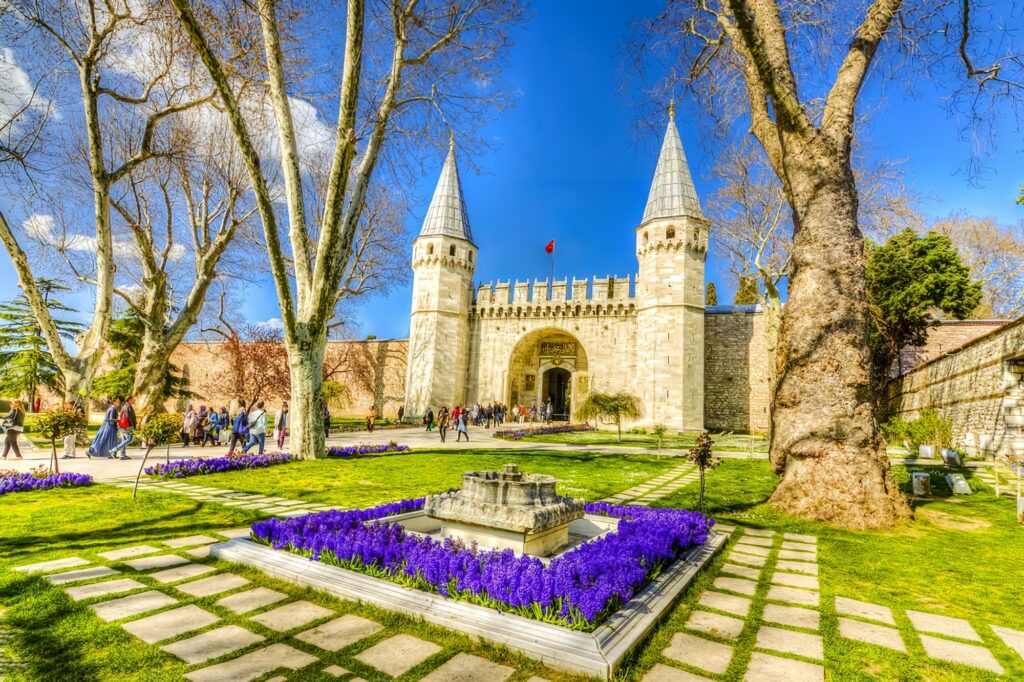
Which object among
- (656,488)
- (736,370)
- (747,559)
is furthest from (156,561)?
(736,370)

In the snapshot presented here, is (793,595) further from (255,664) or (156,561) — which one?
(156,561)

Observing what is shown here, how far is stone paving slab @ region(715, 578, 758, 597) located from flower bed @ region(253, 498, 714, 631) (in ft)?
1.25

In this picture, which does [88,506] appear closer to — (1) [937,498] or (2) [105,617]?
(2) [105,617]

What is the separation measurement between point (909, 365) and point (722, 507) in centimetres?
2273

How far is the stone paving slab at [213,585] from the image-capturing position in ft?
10.2

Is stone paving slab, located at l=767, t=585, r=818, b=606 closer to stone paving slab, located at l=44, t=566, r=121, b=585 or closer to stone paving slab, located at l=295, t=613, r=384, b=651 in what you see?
stone paving slab, located at l=295, t=613, r=384, b=651

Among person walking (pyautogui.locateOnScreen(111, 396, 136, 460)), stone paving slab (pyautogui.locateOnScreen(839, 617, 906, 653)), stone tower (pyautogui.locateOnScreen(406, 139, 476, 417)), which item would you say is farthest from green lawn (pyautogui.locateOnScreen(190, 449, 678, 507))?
stone tower (pyautogui.locateOnScreen(406, 139, 476, 417))

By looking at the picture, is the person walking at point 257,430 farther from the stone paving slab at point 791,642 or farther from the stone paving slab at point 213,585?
the stone paving slab at point 791,642

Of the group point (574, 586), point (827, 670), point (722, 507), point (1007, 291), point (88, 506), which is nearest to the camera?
point (827, 670)

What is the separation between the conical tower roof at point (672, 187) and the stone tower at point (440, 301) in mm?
10371

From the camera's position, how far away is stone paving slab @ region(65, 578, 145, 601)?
9.57ft

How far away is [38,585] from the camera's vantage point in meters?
3.03

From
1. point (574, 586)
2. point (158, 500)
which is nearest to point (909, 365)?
point (574, 586)

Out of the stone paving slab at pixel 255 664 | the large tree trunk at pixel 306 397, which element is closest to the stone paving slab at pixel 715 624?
the stone paving slab at pixel 255 664
